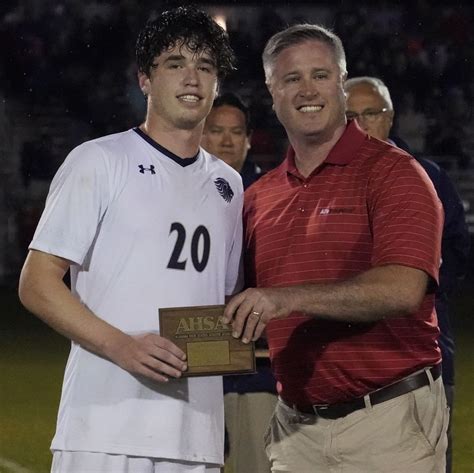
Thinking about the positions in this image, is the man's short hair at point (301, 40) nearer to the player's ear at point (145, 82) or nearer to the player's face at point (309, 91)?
the player's face at point (309, 91)

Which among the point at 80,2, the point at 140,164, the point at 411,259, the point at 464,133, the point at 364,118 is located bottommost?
the point at 411,259

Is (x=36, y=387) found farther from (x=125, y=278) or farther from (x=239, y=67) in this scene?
(x=239, y=67)

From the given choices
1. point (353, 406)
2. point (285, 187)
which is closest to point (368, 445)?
point (353, 406)

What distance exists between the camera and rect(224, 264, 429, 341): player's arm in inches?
127

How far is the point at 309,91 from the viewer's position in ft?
12.6

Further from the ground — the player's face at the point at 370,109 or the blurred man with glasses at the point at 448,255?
the player's face at the point at 370,109

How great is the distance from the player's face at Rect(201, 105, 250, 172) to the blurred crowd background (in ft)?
37.7

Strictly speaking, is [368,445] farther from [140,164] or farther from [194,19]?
[194,19]

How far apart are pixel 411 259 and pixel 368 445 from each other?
62 cm

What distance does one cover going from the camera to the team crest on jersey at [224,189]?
3.69 meters

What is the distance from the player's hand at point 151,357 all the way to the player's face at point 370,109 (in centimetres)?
288

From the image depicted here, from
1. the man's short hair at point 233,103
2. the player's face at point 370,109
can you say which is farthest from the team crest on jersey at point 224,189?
the man's short hair at point 233,103

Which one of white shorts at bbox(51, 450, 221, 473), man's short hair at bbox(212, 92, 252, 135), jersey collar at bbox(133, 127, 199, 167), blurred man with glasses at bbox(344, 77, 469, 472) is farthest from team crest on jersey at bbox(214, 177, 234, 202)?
man's short hair at bbox(212, 92, 252, 135)

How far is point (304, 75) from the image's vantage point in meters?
3.88
